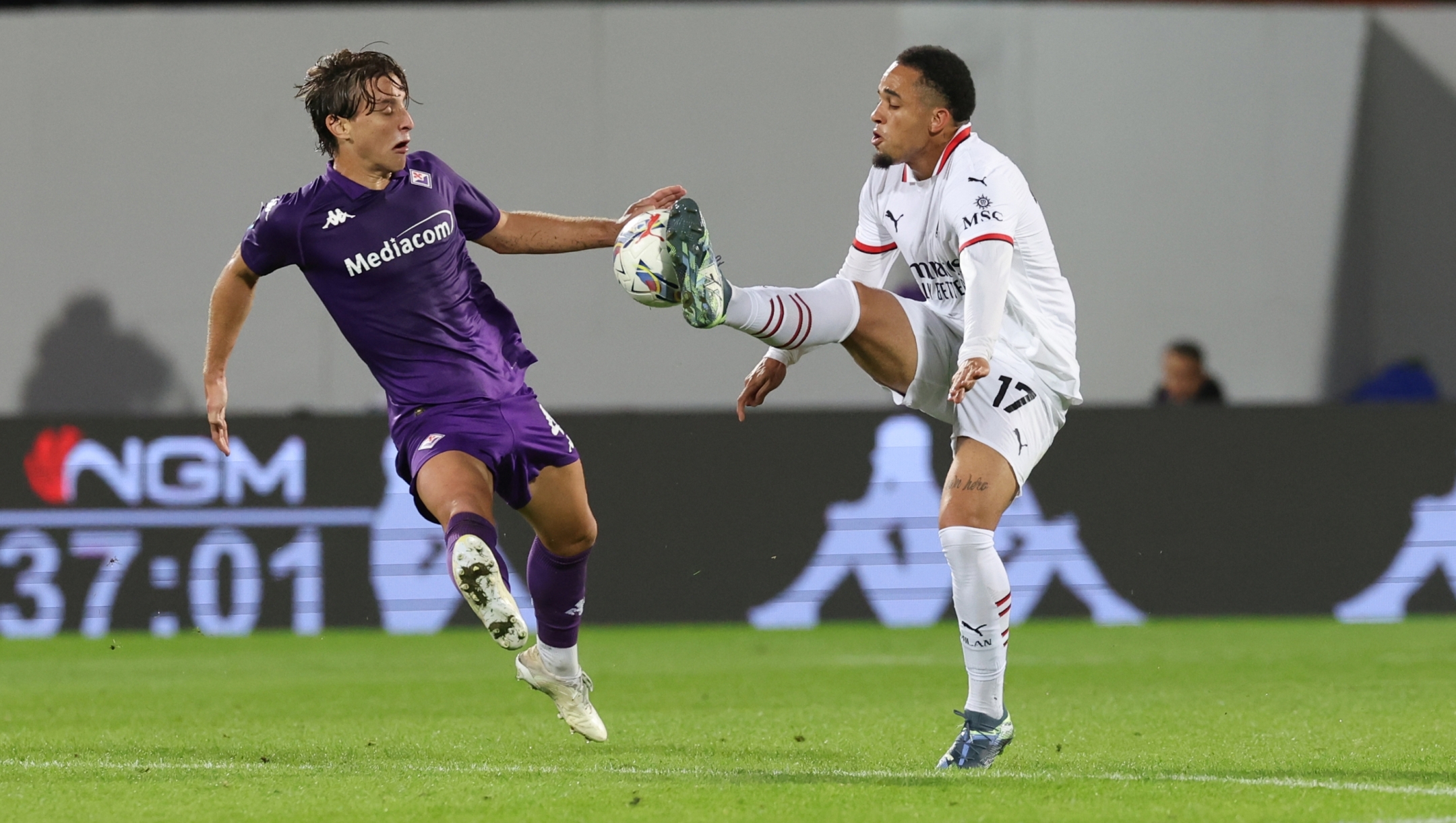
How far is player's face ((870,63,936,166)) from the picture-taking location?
5816 millimetres

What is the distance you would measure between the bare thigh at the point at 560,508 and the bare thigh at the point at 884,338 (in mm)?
1001

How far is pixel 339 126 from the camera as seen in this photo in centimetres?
595

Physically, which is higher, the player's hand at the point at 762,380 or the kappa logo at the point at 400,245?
the kappa logo at the point at 400,245

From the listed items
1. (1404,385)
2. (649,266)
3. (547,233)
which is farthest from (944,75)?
(1404,385)

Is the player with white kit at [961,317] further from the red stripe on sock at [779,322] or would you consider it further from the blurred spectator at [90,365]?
the blurred spectator at [90,365]

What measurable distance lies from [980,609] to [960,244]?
3.47 feet

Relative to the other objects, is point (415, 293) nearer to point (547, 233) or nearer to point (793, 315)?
point (547, 233)

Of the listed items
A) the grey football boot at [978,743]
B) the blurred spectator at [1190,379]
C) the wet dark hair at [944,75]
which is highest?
the wet dark hair at [944,75]

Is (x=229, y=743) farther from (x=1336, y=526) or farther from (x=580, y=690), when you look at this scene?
(x=1336, y=526)

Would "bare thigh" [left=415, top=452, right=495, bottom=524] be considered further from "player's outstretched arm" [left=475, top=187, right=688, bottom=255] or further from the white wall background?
the white wall background

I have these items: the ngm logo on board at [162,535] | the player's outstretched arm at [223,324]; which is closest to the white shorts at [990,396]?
the player's outstretched arm at [223,324]

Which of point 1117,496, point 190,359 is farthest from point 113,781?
point 190,359

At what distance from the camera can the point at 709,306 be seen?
5.48 meters

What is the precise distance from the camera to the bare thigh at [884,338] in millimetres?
5727
